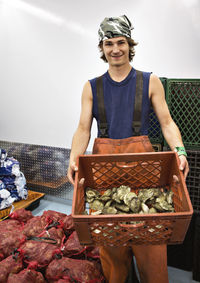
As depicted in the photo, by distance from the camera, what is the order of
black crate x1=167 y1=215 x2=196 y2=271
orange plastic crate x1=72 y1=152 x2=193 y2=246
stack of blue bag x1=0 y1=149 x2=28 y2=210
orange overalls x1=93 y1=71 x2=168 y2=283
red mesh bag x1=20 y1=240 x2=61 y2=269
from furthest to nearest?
stack of blue bag x1=0 y1=149 x2=28 y2=210
black crate x1=167 y1=215 x2=196 y2=271
red mesh bag x1=20 y1=240 x2=61 y2=269
orange overalls x1=93 y1=71 x2=168 y2=283
orange plastic crate x1=72 y1=152 x2=193 y2=246

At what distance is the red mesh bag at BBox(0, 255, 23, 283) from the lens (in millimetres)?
1702

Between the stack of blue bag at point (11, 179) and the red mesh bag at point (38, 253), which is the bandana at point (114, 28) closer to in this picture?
the red mesh bag at point (38, 253)

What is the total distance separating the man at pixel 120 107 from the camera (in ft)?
5.01

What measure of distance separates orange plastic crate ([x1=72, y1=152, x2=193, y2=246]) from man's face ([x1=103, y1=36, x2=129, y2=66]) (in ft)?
2.23

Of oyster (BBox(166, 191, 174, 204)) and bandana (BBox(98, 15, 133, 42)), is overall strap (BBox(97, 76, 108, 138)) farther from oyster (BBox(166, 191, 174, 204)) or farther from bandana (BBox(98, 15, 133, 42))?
oyster (BBox(166, 191, 174, 204))

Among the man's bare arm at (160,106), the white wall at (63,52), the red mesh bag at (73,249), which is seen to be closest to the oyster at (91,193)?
the man's bare arm at (160,106)

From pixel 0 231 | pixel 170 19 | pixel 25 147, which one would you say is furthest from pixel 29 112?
pixel 170 19

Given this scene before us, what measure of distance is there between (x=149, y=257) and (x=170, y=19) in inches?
89.3

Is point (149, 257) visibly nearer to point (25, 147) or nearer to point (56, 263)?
point (56, 263)

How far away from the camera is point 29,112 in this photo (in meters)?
3.68

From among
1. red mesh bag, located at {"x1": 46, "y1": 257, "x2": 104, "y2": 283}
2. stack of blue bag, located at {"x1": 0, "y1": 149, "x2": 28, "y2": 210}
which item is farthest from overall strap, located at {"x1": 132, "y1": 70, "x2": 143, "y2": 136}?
stack of blue bag, located at {"x1": 0, "y1": 149, "x2": 28, "y2": 210}

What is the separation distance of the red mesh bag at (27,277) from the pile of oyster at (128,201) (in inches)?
32.5

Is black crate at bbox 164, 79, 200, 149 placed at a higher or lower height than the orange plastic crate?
higher

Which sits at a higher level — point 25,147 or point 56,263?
point 25,147
